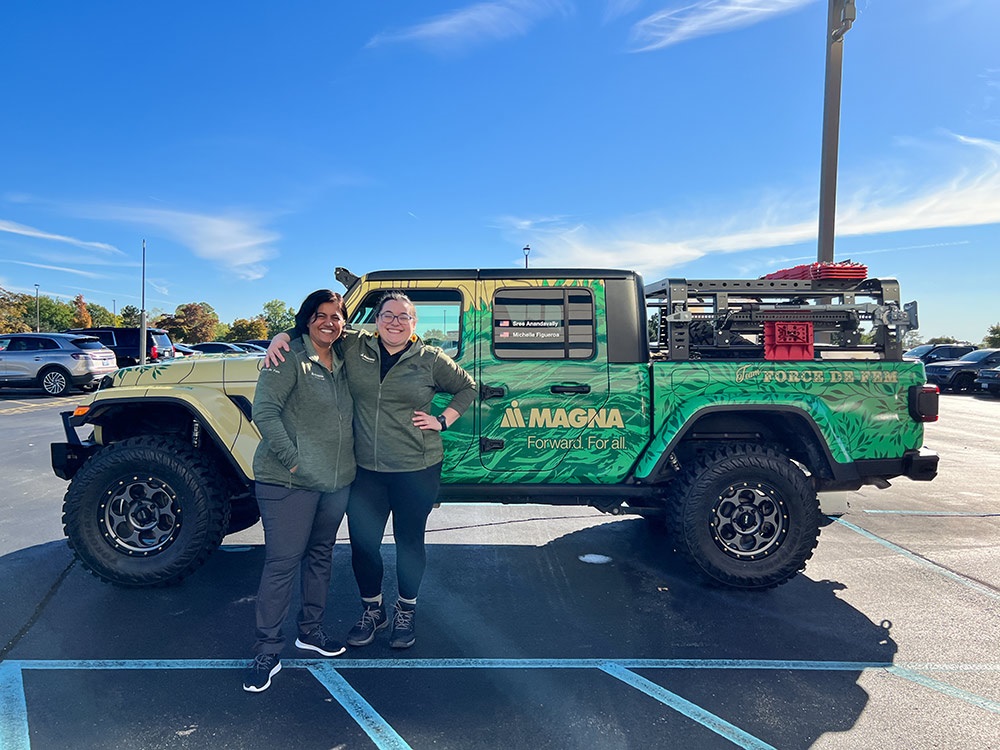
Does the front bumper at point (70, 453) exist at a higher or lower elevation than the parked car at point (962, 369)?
lower

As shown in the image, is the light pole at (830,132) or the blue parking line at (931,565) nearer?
the blue parking line at (931,565)

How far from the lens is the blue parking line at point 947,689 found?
8.75ft

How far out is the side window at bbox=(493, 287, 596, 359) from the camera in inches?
151

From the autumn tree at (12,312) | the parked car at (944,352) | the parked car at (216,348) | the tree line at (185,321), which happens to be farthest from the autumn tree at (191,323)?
the parked car at (944,352)

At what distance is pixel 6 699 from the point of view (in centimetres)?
263

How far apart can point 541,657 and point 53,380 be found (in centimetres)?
1708

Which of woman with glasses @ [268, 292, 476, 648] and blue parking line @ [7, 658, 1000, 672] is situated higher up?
woman with glasses @ [268, 292, 476, 648]

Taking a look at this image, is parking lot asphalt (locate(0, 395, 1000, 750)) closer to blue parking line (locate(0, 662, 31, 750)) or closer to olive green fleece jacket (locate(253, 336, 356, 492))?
blue parking line (locate(0, 662, 31, 750))

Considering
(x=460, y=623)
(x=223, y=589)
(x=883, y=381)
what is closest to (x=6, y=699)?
(x=223, y=589)

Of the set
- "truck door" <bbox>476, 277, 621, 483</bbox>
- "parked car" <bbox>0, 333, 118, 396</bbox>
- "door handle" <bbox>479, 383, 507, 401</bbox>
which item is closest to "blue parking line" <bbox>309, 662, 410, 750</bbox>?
"truck door" <bbox>476, 277, 621, 483</bbox>

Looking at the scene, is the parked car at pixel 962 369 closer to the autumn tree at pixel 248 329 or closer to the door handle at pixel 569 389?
the door handle at pixel 569 389

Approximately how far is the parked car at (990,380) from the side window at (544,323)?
18.8 m

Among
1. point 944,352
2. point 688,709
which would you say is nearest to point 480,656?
point 688,709

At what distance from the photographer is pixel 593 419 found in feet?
12.4
